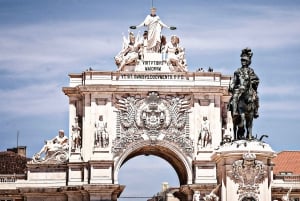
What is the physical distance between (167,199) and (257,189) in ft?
211

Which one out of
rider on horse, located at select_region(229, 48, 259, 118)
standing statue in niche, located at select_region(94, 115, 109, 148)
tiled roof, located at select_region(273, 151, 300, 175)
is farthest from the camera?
tiled roof, located at select_region(273, 151, 300, 175)

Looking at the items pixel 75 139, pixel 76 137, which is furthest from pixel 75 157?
pixel 76 137

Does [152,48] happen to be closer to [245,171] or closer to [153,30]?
[153,30]

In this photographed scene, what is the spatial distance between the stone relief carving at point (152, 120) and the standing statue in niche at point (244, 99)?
2777 centimetres

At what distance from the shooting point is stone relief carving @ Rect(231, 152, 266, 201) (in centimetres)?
2675

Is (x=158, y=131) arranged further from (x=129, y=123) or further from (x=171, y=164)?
(x=171, y=164)

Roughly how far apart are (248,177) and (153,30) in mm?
31469

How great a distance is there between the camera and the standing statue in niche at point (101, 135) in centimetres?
5450

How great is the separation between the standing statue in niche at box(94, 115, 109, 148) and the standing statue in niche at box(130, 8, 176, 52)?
583 centimetres

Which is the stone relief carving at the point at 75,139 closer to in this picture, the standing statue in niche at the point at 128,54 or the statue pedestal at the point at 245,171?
the standing statue in niche at the point at 128,54

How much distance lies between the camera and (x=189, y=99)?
55875 millimetres

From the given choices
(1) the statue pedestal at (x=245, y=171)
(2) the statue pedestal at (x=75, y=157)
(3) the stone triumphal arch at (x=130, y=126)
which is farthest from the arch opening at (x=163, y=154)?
(1) the statue pedestal at (x=245, y=171)

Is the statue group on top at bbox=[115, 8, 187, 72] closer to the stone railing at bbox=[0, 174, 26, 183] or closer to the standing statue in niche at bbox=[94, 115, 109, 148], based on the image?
the standing statue in niche at bbox=[94, 115, 109, 148]

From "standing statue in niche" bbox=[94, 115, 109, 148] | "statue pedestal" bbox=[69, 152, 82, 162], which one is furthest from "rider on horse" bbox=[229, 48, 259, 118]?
"statue pedestal" bbox=[69, 152, 82, 162]
